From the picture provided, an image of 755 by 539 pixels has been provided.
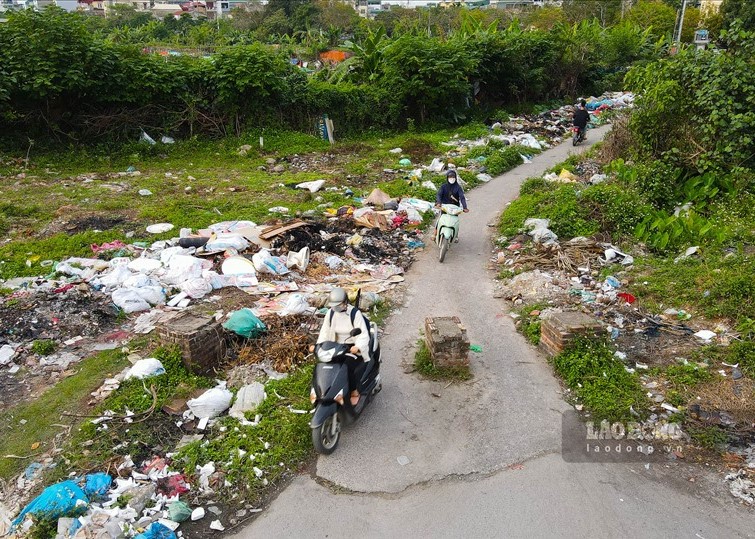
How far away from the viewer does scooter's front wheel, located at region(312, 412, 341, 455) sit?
4.73 metres

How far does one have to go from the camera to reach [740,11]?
37500 millimetres

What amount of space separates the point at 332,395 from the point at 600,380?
2912 mm

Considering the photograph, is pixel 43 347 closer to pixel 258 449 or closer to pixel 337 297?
pixel 258 449

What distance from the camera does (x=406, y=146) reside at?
56.6 ft

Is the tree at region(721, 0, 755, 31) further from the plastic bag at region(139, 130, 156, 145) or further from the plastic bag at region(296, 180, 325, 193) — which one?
the plastic bag at region(139, 130, 156, 145)

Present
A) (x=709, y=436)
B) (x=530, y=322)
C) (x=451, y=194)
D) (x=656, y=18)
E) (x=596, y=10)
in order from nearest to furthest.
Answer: (x=709, y=436), (x=530, y=322), (x=451, y=194), (x=656, y=18), (x=596, y=10)

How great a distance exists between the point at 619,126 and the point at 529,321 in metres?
8.50

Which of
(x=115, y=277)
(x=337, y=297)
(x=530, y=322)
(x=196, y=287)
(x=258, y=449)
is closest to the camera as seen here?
(x=258, y=449)

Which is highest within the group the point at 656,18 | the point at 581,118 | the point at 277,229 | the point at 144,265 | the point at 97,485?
the point at 656,18

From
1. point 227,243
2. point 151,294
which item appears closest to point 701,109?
point 227,243

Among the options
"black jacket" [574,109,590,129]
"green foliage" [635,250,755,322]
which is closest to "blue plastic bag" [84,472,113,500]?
"green foliage" [635,250,755,322]

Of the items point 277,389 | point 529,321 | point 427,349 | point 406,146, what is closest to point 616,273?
point 529,321

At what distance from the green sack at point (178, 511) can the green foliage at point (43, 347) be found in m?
3.09

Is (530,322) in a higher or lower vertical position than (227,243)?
lower
